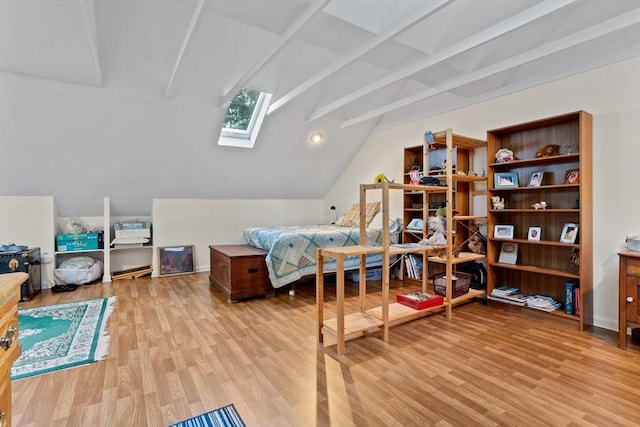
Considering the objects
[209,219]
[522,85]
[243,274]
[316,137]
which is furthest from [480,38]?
[209,219]

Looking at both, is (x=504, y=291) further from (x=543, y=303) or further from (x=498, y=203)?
(x=498, y=203)

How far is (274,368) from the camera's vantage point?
2104 mm

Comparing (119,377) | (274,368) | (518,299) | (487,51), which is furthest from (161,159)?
(518,299)

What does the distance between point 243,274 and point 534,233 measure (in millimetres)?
3005

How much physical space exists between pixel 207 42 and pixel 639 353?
449cm

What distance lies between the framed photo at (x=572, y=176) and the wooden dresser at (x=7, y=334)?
3.66 m

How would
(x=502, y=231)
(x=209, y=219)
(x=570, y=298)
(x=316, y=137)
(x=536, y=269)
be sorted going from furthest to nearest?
(x=209, y=219), (x=316, y=137), (x=502, y=231), (x=536, y=269), (x=570, y=298)

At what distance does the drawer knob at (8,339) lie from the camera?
77 cm

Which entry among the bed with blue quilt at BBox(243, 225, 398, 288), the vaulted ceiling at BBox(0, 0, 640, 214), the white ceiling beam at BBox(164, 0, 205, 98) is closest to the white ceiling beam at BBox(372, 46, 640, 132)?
the vaulted ceiling at BBox(0, 0, 640, 214)

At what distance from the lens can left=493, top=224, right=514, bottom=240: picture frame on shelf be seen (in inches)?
130

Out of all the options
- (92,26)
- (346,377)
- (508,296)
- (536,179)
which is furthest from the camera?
(508,296)

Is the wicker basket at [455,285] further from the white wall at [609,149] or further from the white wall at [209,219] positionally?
the white wall at [209,219]

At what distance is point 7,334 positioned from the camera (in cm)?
80

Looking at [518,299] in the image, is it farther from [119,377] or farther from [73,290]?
[73,290]
